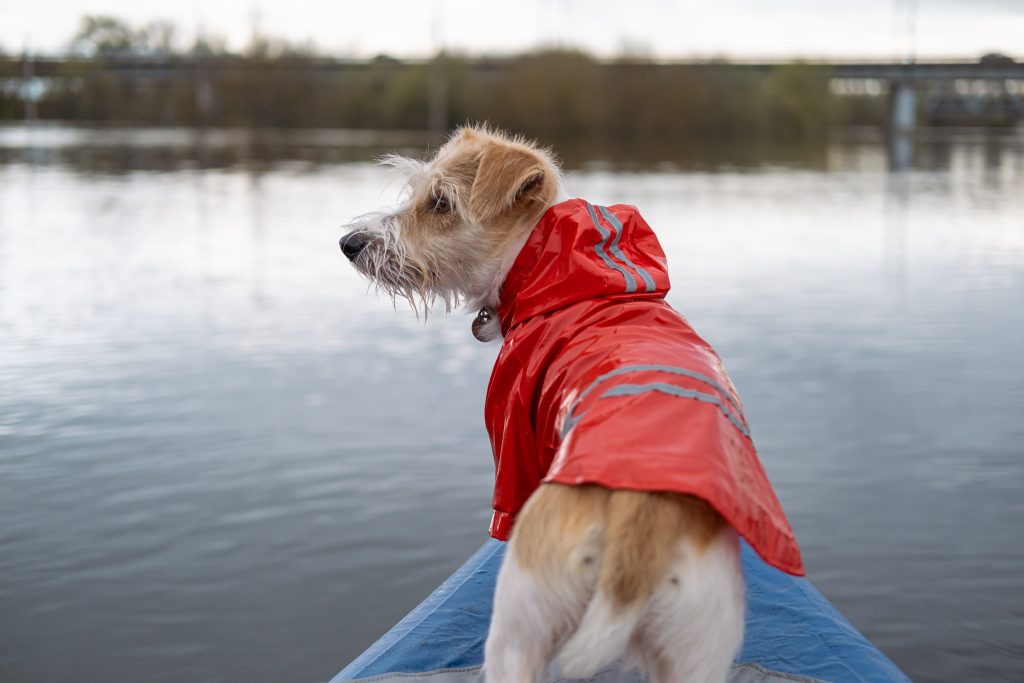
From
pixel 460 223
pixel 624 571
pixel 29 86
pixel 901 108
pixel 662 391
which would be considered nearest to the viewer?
pixel 624 571

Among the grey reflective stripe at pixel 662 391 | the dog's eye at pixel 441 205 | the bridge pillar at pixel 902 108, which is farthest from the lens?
the bridge pillar at pixel 902 108

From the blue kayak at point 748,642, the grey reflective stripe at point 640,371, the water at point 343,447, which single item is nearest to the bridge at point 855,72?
the water at point 343,447

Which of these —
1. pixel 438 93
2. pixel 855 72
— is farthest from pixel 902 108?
pixel 438 93

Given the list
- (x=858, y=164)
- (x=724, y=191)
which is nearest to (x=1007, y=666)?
(x=724, y=191)

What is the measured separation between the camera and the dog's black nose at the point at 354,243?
3.75 meters

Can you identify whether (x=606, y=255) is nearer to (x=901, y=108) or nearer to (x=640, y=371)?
(x=640, y=371)

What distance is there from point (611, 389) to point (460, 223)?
1.26 m

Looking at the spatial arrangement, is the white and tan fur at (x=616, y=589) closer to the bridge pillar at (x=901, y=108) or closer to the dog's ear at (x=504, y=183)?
the dog's ear at (x=504, y=183)

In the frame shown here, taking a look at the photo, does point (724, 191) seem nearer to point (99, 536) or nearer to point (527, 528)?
point (99, 536)

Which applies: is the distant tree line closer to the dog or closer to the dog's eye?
the dog's eye

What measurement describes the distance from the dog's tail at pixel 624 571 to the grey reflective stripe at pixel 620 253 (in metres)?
0.90

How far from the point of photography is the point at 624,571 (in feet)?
7.70

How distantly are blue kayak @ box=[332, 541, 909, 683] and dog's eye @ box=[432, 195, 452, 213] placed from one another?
1.53 meters

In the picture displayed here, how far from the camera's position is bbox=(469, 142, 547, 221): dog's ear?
3480 millimetres
